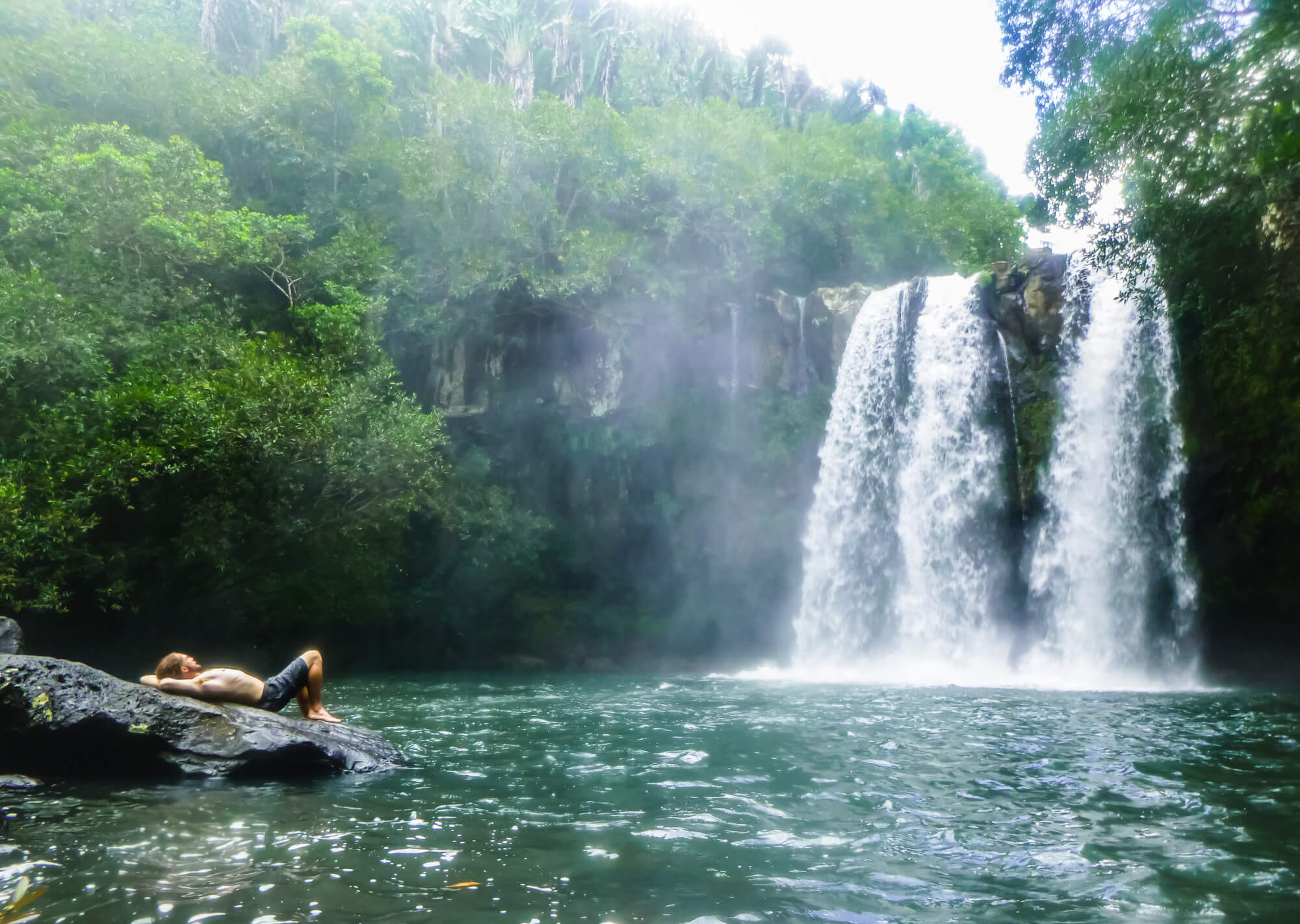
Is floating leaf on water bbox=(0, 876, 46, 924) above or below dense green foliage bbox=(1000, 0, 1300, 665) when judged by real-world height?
below

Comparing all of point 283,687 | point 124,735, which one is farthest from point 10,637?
point 124,735

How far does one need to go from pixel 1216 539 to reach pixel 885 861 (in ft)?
50.4

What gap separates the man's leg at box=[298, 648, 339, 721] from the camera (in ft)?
24.3

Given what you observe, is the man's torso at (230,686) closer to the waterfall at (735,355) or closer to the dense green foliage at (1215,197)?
the dense green foliage at (1215,197)

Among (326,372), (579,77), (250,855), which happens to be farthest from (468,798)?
(579,77)

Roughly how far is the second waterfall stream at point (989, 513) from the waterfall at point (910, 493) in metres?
0.03

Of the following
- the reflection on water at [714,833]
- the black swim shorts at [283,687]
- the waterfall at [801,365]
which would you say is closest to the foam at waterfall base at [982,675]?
the reflection on water at [714,833]

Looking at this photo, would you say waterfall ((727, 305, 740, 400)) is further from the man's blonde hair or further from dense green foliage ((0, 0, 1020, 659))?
the man's blonde hair

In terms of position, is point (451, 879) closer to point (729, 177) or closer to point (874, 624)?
point (874, 624)

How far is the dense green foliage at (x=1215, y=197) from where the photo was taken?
865 cm

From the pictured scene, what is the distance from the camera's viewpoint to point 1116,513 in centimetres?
1642

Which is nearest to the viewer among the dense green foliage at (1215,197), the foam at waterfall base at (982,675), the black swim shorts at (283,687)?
the black swim shorts at (283,687)

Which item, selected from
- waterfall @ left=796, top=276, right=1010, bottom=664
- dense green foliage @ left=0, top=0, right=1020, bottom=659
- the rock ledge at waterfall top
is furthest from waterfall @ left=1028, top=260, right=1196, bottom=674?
the rock ledge at waterfall top

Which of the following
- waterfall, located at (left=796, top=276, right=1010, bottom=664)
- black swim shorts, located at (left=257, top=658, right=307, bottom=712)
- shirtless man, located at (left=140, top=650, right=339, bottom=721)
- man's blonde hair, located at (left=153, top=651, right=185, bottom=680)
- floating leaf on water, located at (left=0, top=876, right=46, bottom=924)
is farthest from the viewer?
waterfall, located at (left=796, top=276, right=1010, bottom=664)
